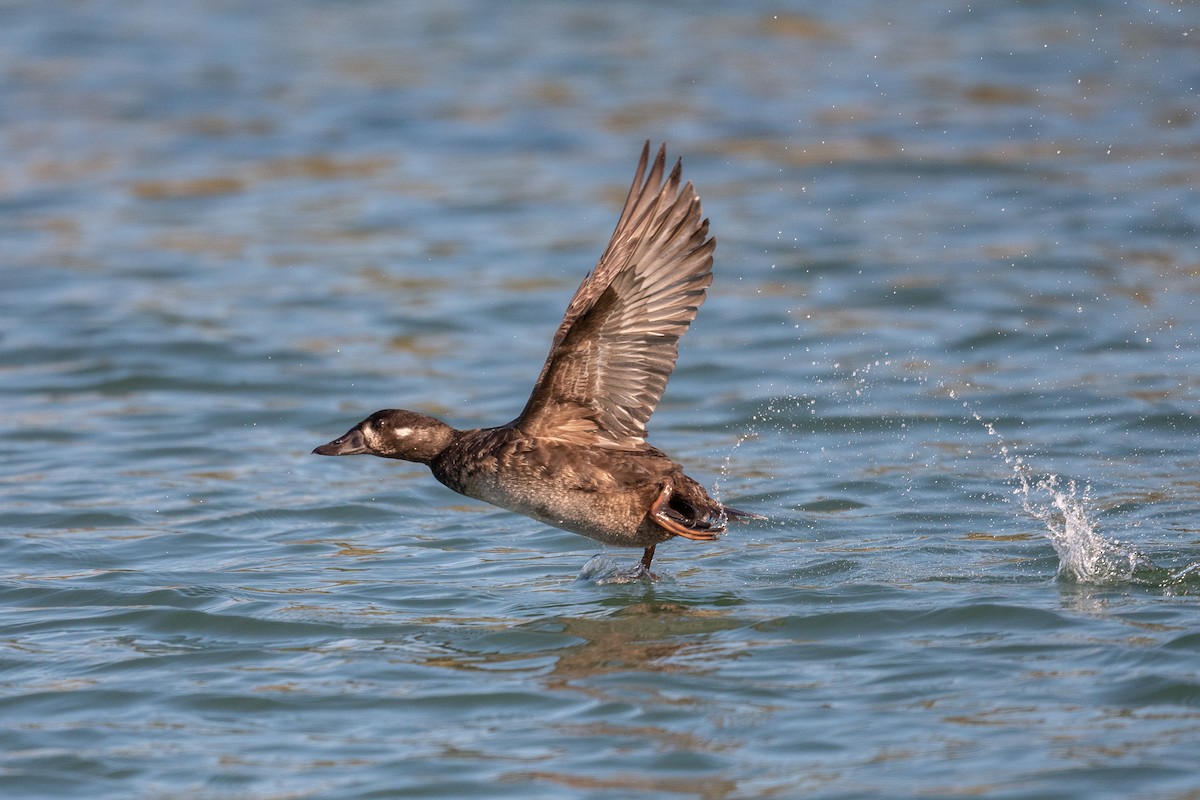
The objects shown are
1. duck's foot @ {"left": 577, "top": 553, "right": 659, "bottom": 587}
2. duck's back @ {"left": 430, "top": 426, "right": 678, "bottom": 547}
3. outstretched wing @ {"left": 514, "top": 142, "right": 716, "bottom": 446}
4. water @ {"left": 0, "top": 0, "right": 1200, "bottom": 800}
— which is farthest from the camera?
duck's foot @ {"left": 577, "top": 553, "right": 659, "bottom": 587}

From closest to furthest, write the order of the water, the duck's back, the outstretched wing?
the water
the outstretched wing
the duck's back

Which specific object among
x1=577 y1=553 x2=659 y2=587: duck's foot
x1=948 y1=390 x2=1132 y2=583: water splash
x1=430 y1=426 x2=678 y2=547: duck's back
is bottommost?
x1=577 y1=553 x2=659 y2=587: duck's foot

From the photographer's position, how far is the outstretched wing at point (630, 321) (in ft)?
20.1

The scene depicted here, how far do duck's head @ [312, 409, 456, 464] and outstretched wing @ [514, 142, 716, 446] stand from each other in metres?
0.44

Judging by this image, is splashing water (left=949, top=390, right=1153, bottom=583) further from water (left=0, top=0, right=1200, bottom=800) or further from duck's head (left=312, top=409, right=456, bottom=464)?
duck's head (left=312, top=409, right=456, bottom=464)

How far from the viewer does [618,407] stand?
6.45m

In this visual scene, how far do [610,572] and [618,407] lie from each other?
2.83 feet

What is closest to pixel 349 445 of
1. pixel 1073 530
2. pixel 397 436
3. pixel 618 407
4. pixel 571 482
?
pixel 397 436

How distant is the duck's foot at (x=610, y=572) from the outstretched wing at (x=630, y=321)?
627mm

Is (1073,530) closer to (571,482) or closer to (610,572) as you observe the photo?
(610,572)

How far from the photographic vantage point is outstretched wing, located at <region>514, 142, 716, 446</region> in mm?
6141

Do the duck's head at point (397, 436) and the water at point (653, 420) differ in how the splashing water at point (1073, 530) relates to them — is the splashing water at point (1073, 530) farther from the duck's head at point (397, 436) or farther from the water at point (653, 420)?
the duck's head at point (397, 436)

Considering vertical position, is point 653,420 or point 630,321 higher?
point 630,321

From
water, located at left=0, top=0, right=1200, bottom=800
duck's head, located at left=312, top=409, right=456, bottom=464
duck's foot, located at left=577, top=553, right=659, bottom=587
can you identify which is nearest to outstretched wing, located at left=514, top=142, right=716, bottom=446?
duck's head, located at left=312, top=409, right=456, bottom=464
